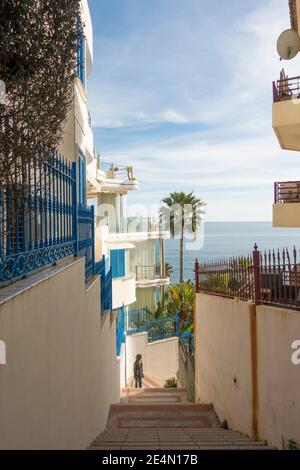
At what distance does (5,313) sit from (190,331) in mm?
21711

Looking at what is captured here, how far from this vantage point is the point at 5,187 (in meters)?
3.86

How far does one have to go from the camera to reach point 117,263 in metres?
20.0

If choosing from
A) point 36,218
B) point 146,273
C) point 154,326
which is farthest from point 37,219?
point 146,273

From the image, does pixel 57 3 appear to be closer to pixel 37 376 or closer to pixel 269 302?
pixel 37 376

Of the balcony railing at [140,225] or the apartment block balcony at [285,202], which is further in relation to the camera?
the balcony railing at [140,225]

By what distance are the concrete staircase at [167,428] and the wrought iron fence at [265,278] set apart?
2580mm

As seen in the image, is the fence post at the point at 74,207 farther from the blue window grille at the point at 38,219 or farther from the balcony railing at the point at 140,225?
the balcony railing at the point at 140,225

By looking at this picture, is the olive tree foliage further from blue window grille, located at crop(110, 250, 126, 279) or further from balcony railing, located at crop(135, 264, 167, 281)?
balcony railing, located at crop(135, 264, 167, 281)

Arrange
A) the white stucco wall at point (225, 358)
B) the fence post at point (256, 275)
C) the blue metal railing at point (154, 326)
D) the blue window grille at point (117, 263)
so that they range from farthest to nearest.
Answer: the blue metal railing at point (154, 326)
the blue window grille at point (117, 263)
the white stucco wall at point (225, 358)
the fence post at point (256, 275)

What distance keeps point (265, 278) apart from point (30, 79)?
5.52 m

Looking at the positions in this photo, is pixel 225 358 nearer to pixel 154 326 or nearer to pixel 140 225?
pixel 154 326

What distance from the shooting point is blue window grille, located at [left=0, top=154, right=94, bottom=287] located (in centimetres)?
377

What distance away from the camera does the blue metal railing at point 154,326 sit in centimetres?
2173

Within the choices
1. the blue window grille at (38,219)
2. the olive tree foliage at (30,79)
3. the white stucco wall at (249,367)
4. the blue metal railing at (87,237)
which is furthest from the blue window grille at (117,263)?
the olive tree foliage at (30,79)
